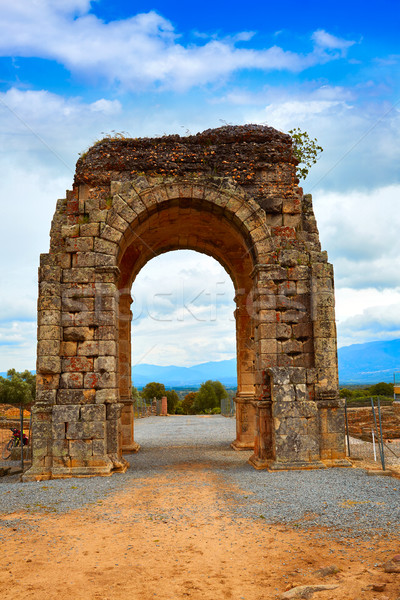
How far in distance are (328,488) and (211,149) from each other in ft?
23.2

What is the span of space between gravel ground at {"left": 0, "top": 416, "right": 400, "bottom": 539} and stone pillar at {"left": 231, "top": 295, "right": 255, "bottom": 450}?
2092mm

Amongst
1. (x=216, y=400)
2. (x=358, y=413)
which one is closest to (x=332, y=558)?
(x=358, y=413)

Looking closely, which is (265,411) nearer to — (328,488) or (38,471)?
(328,488)

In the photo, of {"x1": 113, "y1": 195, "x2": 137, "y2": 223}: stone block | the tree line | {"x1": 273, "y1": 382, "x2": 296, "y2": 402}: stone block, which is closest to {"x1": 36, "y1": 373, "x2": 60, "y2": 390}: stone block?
{"x1": 113, "y1": 195, "x2": 137, "y2": 223}: stone block

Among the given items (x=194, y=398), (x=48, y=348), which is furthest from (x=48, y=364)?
(x=194, y=398)

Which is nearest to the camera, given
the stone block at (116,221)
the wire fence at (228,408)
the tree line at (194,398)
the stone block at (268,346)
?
the stone block at (268,346)

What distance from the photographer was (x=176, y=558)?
4691mm

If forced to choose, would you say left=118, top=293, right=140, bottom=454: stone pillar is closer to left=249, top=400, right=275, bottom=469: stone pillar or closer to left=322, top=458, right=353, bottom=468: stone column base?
left=249, top=400, right=275, bottom=469: stone pillar

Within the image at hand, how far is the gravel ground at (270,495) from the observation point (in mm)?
5785

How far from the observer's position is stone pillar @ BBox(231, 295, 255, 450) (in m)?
12.5

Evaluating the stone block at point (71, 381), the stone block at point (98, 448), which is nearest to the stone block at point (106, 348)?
the stone block at point (71, 381)

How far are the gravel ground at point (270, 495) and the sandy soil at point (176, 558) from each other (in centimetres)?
30

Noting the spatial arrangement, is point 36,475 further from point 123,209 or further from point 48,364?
point 123,209

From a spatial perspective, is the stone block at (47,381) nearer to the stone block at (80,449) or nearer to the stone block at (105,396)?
the stone block at (105,396)
